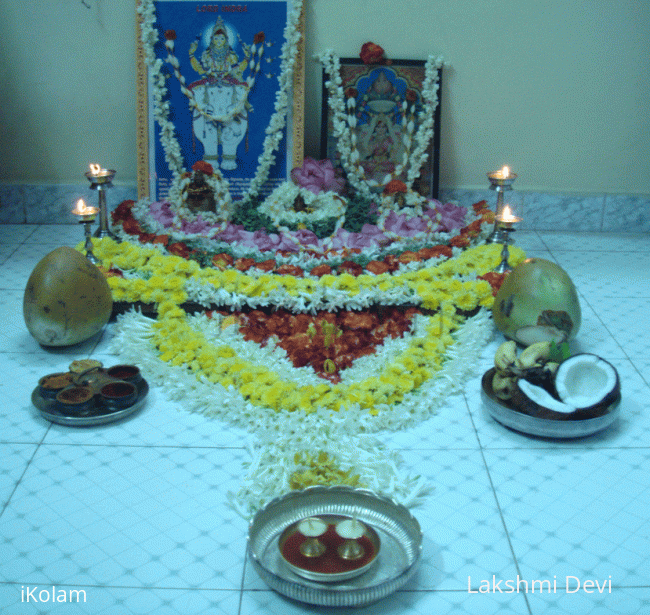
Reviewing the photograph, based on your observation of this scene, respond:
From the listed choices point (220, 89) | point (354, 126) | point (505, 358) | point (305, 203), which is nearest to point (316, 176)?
point (305, 203)

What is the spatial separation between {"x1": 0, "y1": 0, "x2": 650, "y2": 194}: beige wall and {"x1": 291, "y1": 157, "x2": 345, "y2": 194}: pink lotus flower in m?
0.24

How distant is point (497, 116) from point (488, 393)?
2.23m

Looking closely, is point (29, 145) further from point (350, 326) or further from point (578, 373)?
point (578, 373)

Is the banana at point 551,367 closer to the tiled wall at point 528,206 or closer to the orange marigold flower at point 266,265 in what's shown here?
the orange marigold flower at point 266,265

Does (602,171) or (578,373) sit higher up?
(602,171)

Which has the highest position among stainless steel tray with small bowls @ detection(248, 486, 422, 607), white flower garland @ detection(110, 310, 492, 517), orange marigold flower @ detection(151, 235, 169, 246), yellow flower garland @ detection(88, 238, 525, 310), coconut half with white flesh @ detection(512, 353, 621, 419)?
orange marigold flower @ detection(151, 235, 169, 246)

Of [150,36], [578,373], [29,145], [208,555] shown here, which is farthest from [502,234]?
[29,145]

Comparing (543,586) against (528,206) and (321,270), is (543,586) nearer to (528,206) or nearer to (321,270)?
(321,270)

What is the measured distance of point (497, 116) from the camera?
4.18m

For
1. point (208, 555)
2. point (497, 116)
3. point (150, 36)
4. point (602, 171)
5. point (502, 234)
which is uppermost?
point (150, 36)

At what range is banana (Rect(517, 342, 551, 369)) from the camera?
8.00 ft

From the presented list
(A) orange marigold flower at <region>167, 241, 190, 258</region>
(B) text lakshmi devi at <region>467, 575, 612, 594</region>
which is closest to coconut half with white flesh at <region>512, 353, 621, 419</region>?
(B) text lakshmi devi at <region>467, 575, 612, 594</region>

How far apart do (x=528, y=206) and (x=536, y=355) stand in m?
2.03

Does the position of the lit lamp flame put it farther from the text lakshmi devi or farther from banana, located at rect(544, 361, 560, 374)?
the text lakshmi devi
